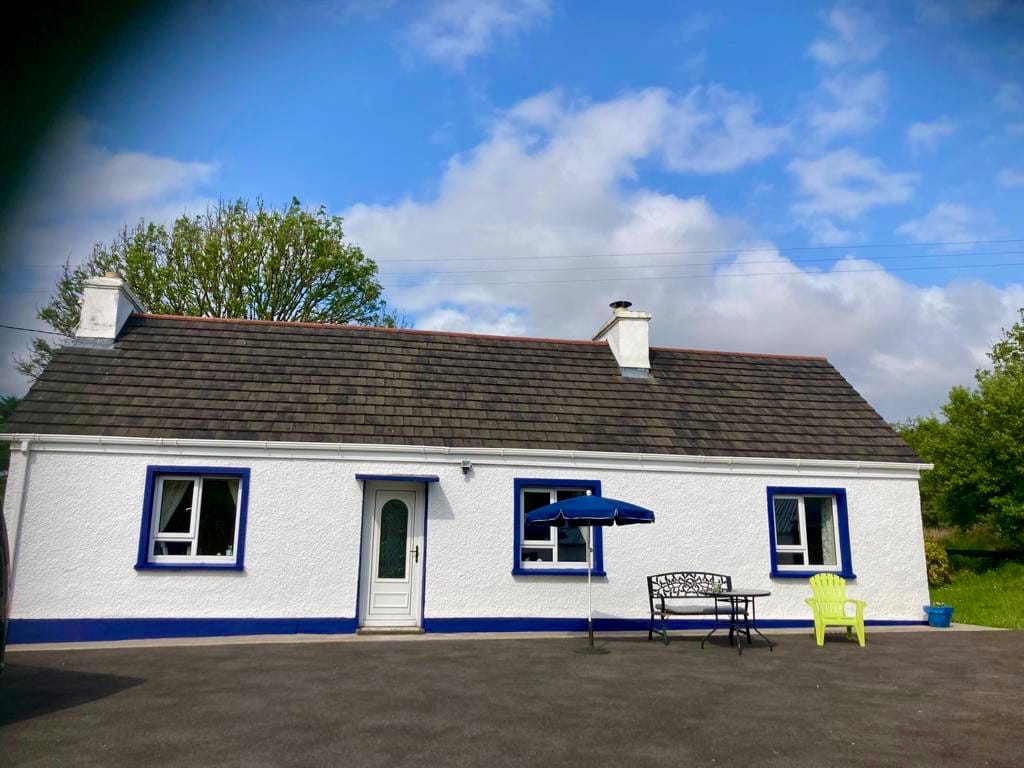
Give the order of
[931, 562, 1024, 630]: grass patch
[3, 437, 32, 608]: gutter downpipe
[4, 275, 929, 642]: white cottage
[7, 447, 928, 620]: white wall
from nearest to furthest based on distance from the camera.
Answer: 1. [3, 437, 32, 608]: gutter downpipe
2. [7, 447, 928, 620]: white wall
3. [4, 275, 929, 642]: white cottage
4. [931, 562, 1024, 630]: grass patch

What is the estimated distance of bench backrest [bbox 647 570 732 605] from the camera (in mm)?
11562

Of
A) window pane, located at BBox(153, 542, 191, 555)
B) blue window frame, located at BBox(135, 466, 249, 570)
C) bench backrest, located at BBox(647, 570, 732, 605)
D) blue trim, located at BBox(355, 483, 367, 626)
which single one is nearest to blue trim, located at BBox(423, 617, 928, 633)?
bench backrest, located at BBox(647, 570, 732, 605)

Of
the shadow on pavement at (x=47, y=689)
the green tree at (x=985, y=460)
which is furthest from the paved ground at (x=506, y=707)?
the green tree at (x=985, y=460)

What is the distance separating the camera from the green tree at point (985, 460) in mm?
20453

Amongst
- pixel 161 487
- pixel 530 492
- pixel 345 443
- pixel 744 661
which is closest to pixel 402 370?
pixel 345 443

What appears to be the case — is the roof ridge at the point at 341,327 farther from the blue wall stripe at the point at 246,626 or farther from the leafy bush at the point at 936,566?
the leafy bush at the point at 936,566

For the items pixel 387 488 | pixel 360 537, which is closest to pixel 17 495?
pixel 360 537

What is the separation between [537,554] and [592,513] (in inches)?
Result: 115

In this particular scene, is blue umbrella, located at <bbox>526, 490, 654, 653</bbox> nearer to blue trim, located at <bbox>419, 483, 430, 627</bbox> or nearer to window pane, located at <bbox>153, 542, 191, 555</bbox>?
blue trim, located at <bbox>419, 483, 430, 627</bbox>

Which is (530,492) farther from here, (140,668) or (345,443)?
(140,668)

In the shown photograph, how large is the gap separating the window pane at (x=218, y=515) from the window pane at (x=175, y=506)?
22cm

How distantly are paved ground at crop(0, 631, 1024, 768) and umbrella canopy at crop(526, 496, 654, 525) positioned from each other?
1.78 metres

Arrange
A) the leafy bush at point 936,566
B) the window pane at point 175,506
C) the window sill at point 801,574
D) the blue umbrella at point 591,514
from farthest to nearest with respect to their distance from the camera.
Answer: the leafy bush at point 936,566 < the window sill at point 801,574 < the window pane at point 175,506 < the blue umbrella at point 591,514

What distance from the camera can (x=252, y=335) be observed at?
1407 centimetres
